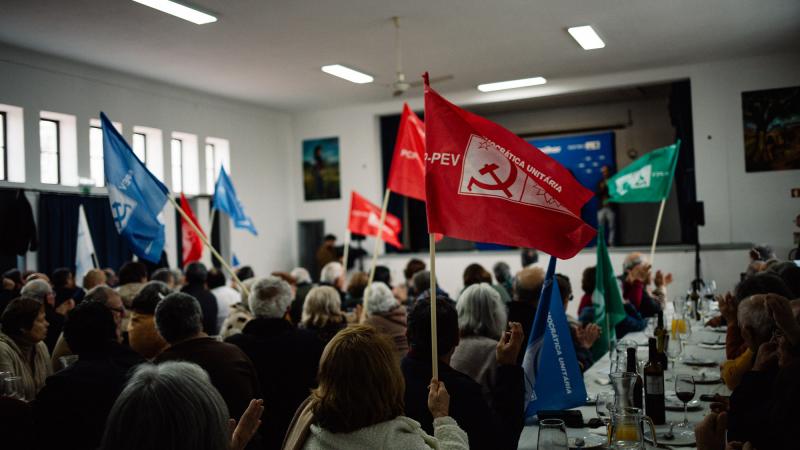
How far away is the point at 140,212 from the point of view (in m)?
5.60

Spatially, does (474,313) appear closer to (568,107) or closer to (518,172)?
(518,172)

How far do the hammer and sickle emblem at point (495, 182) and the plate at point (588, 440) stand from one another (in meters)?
1.05

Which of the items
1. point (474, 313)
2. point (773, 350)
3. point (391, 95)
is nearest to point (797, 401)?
point (773, 350)

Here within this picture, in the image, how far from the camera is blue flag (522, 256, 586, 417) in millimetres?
3387

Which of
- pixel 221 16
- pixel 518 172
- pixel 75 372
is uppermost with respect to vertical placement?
pixel 221 16

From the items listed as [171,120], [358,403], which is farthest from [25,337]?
[171,120]

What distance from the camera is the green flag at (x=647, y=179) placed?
9.41m

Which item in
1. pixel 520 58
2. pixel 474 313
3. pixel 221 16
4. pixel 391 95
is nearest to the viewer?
pixel 474 313

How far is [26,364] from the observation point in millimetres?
4074

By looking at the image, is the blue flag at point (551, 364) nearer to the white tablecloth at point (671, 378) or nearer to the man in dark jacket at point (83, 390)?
the white tablecloth at point (671, 378)

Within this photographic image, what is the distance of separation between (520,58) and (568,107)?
566 cm

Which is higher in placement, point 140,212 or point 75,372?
point 140,212

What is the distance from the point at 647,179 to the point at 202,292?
6.07m

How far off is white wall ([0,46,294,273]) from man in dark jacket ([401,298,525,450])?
9512 mm
